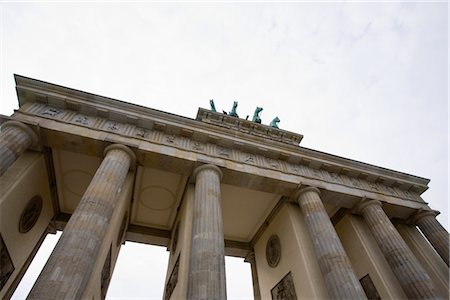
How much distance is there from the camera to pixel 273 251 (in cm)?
1307

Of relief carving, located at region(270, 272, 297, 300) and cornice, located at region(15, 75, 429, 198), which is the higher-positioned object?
cornice, located at region(15, 75, 429, 198)

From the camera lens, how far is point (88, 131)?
33.9ft

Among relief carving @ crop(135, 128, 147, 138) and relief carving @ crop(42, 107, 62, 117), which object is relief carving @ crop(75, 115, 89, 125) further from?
relief carving @ crop(135, 128, 147, 138)

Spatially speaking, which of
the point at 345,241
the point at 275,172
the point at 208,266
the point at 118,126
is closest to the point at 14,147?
the point at 118,126

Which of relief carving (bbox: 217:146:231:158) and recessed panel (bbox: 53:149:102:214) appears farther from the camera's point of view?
relief carving (bbox: 217:146:231:158)

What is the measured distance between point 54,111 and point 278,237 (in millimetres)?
11635

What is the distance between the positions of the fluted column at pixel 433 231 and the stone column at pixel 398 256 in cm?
272

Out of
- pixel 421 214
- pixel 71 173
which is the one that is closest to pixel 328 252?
pixel 421 214

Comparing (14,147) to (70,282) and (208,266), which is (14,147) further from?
(208,266)

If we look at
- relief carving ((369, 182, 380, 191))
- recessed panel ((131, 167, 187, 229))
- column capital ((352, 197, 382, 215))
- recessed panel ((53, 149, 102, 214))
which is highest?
relief carving ((369, 182, 380, 191))

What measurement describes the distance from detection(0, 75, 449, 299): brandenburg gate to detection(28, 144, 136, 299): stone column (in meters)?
0.03

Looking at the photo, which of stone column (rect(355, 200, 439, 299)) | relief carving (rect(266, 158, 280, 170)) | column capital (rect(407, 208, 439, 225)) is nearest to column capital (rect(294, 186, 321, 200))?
relief carving (rect(266, 158, 280, 170))

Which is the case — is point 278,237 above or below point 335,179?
below

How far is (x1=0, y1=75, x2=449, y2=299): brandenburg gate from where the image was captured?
8.09 m
